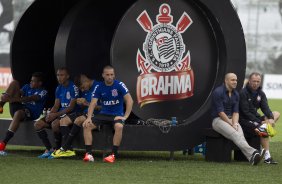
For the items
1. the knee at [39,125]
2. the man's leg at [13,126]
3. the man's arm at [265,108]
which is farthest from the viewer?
the man's leg at [13,126]

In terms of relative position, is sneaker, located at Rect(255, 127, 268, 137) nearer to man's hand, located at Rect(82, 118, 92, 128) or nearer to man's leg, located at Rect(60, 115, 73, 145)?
man's hand, located at Rect(82, 118, 92, 128)

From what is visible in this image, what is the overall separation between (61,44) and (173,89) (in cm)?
197

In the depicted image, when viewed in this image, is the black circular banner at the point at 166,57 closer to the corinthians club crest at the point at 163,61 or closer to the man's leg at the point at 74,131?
the corinthians club crest at the point at 163,61

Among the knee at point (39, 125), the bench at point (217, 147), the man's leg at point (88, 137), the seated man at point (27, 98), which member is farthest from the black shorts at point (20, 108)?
the bench at point (217, 147)

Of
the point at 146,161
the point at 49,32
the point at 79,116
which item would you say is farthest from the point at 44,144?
the point at 49,32

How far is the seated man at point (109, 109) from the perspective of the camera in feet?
42.5

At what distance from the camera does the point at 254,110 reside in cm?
1374

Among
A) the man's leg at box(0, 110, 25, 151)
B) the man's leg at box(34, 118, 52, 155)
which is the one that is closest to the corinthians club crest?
the man's leg at box(34, 118, 52, 155)

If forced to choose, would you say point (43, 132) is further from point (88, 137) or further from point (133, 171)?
point (133, 171)

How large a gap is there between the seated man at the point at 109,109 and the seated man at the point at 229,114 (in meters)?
1.29

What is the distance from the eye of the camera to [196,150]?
14.6 m

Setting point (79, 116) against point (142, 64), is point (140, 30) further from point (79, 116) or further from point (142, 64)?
point (79, 116)

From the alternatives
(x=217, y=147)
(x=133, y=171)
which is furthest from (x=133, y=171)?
(x=217, y=147)

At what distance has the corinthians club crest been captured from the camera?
45.3 ft
